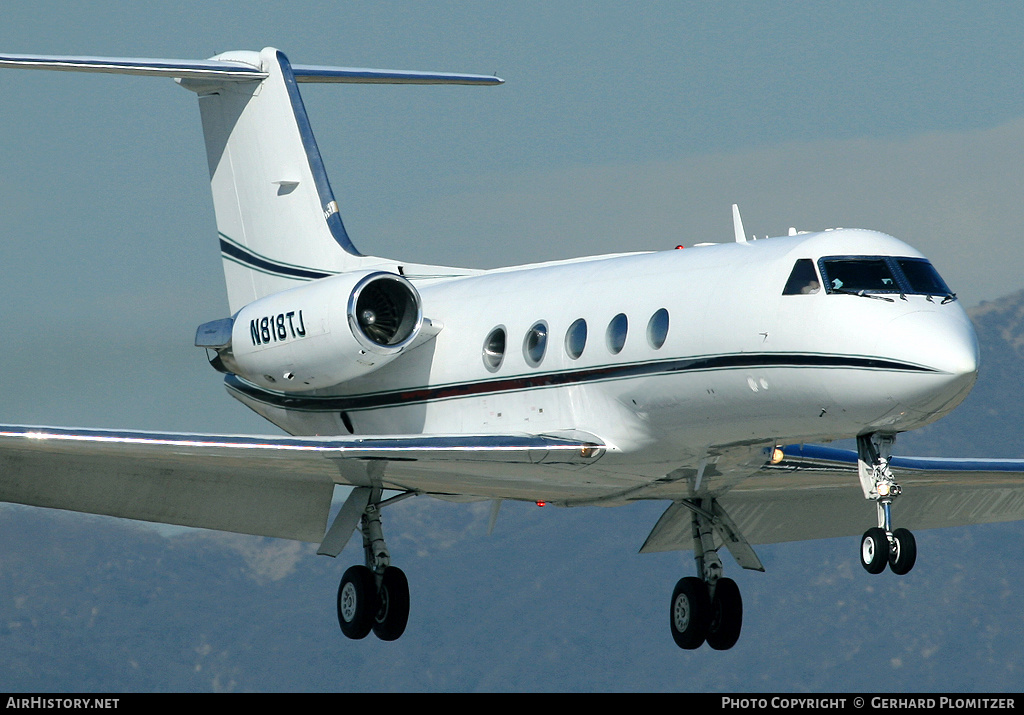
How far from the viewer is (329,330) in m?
19.4

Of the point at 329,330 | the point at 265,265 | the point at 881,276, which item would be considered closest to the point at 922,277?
the point at 881,276

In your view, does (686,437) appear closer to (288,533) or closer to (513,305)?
(513,305)

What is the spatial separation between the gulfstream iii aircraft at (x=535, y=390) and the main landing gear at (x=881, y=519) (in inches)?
1.2

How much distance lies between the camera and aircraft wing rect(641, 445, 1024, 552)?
20.1 meters

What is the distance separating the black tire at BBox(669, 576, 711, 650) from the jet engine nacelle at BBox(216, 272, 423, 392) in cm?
489

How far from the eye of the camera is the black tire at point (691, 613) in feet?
67.7

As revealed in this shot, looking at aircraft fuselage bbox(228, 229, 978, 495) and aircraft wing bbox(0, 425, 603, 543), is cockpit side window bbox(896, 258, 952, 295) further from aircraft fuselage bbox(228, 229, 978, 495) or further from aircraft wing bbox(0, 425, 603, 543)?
aircraft wing bbox(0, 425, 603, 543)

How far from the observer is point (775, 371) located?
51.2ft

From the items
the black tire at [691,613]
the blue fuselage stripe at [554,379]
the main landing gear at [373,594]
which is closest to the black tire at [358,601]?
the main landing gear at [373,594]

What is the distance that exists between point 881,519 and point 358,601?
733cm

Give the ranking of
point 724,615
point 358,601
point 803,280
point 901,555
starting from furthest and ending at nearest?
point 724,615, point 358,601, point 803,280, point 901,555

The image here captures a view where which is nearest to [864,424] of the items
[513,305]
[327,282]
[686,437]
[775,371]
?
[775,371]

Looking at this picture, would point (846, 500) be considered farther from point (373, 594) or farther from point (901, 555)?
point (901, 555)

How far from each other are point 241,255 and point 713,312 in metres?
9.53
